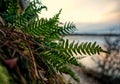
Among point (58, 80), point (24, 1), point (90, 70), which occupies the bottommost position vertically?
point (90, 70)

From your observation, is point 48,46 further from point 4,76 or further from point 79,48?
point 4,76

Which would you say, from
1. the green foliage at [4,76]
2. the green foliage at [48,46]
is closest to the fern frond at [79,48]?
the green foliage at [48,46]

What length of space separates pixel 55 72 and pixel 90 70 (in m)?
4.99

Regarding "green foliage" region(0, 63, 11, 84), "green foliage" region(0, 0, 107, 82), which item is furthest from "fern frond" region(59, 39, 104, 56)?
"green foliage" region(0, 63, 11, 84)

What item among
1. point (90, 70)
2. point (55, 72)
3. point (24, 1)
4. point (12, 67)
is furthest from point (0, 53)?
point (90, 70)

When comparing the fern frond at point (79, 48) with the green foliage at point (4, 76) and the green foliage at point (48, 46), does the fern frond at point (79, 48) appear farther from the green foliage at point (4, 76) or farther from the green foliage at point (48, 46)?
the green foliage at point (4, 76)

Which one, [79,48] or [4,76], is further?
[79,48]

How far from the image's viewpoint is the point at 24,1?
0.74 metres

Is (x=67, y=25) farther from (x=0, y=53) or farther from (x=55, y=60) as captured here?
(x=0, y=53)

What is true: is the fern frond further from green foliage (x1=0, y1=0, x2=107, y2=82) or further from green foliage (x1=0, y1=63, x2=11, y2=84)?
green foliage (x1=0, y1=63, x2=11, y2=84)

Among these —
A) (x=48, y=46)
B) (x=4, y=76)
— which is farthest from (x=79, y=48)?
(x=4, y=76)

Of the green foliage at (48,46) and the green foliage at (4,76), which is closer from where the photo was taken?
the green foliage at (4,76)

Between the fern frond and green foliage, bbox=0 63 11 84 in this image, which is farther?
the fern frond

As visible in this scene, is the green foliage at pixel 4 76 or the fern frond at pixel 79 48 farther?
the fern frond at pixel 79 48
